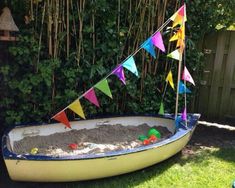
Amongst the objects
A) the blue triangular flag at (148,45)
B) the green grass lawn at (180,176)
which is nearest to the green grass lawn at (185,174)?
the green grass lawn at (180,176)

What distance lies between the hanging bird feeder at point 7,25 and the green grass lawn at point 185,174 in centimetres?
175

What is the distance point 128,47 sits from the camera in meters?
4.67

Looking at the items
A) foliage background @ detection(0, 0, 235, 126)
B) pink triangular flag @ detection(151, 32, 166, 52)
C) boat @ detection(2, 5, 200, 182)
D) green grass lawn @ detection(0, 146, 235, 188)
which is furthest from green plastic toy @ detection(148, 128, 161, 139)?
pink triangular flag @ detection(151, 32, 166, 52)

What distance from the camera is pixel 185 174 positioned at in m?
3.72

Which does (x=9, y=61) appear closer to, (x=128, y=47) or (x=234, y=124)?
(x=128, y=47)

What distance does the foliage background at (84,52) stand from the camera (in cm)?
402

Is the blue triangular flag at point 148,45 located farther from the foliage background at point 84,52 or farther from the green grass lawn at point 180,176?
the green grass lawn at point 180,176

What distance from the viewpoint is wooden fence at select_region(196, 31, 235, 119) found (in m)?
5.30

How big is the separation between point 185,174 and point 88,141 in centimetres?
119

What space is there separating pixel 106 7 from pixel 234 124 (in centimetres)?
283

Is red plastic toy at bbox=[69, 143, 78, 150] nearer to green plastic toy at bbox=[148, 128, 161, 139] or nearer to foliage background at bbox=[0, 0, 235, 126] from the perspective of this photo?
foliage background at bbox=[0, 0, 235, 126]

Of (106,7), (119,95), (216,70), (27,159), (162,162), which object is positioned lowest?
(162,162)

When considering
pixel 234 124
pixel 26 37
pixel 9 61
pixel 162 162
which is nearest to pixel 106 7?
pixel 26 37

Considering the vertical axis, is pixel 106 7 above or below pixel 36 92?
above
